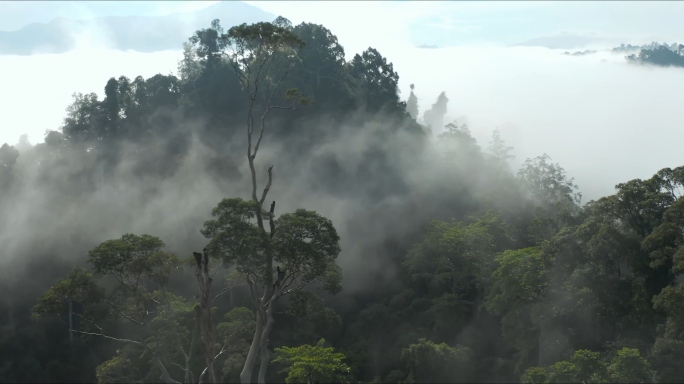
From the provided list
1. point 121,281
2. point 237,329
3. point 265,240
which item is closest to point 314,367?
point 237,329

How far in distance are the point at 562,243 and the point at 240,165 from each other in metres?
26.3

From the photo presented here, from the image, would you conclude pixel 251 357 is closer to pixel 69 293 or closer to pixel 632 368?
pixel 69 293

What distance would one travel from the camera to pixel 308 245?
64.5 ft

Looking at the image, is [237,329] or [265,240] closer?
[265,240]

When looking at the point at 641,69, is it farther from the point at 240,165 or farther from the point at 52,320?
the point at 52,320

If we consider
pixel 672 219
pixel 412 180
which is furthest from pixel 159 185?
pixel 672 219

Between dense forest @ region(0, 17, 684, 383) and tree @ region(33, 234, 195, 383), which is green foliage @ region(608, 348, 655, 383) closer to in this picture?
dense forest @ region(0, 17, 684, 383)

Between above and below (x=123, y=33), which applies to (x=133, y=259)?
below

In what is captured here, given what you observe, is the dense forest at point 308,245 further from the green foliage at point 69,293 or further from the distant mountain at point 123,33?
the distant mountain at point 123,33

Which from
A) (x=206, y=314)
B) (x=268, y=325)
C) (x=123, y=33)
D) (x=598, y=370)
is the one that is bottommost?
(x=598, y=370)

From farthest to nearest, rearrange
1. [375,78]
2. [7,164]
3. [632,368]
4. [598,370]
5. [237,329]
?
[375,78], [7,164], [237,329], [598,370], [632,368]

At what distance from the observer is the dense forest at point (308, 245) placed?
21047mm

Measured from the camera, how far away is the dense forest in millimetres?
21047

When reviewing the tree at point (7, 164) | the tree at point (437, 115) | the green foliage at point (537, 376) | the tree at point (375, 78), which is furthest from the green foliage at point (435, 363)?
the tree at point (437, 115)
